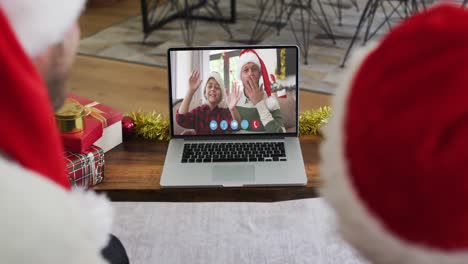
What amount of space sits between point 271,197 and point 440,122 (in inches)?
35.3

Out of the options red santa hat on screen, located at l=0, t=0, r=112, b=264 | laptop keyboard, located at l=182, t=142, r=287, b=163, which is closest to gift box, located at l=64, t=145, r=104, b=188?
laptop keyboard, located at l=182, t=142, r=287, b=163

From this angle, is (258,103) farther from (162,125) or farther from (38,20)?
(38,20)

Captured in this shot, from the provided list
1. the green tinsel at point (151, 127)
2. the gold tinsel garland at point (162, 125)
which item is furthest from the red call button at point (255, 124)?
the green tinsel at point (151, 127)

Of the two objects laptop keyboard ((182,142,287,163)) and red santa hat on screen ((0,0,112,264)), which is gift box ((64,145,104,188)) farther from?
red santa hat on screen ((0,0,112,264))

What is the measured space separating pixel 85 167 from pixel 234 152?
379mm

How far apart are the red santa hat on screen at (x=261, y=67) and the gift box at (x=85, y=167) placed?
17.3 inches

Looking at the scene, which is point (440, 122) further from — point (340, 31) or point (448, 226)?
point (340, 31)

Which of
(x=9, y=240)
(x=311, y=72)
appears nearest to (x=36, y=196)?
(x=9, y=240)

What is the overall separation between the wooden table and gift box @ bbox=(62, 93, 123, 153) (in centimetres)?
6

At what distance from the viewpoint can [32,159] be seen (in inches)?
28.3

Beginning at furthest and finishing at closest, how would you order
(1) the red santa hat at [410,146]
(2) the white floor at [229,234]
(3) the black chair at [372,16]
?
(3) the black chair at [372,16] < (2) the white floor at [229,234] < (1) the red santa hat at [410,146]

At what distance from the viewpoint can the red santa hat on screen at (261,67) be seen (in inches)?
65.2

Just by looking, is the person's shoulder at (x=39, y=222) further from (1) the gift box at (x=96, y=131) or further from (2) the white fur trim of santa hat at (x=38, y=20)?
(1) the gift box at (x=96, y=131)

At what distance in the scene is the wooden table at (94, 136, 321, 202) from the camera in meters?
1.47
